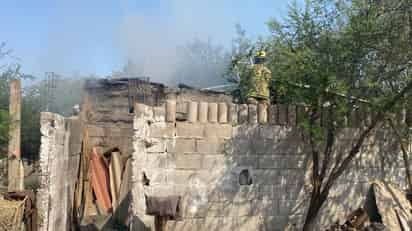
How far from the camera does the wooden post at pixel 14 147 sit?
7738 mm

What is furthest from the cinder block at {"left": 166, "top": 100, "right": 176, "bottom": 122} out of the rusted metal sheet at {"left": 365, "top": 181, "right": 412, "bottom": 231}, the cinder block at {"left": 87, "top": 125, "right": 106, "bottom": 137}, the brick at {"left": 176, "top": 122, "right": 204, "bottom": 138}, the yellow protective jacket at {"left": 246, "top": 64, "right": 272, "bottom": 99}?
the cinder block at {"left": 87, "top": 125, "right": 106, "bottom": 137}

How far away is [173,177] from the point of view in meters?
6.72

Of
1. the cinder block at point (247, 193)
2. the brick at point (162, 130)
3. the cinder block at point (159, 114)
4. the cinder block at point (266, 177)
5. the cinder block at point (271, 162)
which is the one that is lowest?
the cinder block at point (247, 193)

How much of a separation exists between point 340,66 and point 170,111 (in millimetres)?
2587

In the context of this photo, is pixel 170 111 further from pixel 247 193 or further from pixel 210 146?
pixel 247 193

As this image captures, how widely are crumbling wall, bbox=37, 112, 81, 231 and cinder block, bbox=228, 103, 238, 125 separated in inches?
111

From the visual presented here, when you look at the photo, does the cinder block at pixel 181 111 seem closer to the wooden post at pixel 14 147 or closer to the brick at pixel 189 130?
the brick at pixel 189 130

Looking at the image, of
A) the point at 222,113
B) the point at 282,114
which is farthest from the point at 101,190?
the point at 282,114

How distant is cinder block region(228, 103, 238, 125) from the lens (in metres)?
7.02

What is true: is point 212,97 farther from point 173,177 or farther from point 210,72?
point 210,72

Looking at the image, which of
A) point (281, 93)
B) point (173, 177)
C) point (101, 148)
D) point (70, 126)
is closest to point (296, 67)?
point (281, 93)

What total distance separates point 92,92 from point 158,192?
5411mm

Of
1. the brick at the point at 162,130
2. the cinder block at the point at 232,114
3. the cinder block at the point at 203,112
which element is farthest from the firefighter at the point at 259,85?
the brick at the point at 162,130

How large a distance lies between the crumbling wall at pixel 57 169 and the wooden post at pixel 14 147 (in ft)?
2.29
